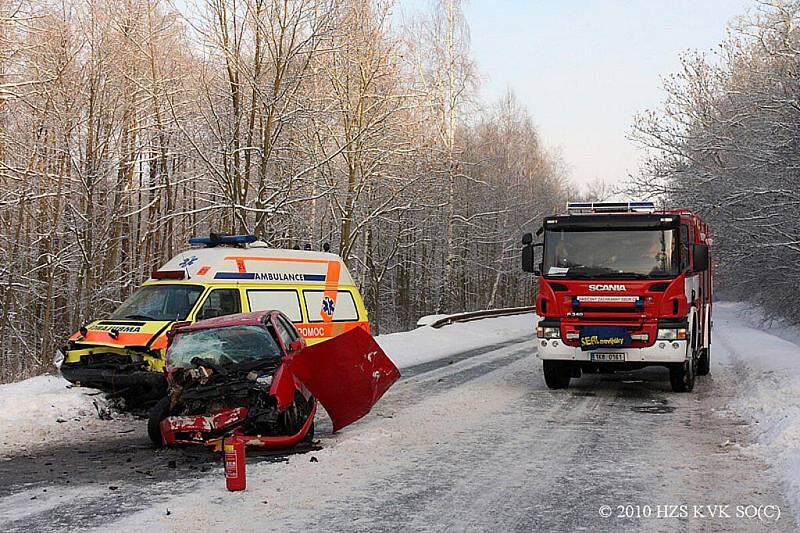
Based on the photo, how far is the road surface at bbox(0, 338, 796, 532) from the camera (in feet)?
20.3

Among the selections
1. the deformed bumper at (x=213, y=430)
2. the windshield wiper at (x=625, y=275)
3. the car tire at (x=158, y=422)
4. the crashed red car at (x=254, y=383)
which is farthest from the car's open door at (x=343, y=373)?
the windshield wiper at (x=625, y=275)

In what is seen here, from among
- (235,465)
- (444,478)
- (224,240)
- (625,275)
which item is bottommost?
(444,478)

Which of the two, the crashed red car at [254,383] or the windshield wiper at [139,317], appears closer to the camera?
the crashed red car at [254,383]

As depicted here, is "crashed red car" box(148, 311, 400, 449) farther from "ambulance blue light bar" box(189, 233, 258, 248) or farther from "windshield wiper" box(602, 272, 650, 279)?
"windshield wiper" box(602, 272, 650, 279)

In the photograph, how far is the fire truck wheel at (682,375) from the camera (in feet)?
44.4

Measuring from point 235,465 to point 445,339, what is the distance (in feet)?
65.1

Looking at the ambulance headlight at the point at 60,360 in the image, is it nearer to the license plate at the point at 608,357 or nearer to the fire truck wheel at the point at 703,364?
the license plate at the point at 608,357

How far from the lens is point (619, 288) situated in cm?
1308

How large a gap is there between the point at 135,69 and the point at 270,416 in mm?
18046

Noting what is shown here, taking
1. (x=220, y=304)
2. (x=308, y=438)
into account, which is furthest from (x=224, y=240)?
(x=308, y=438)

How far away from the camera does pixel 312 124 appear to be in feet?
82.1

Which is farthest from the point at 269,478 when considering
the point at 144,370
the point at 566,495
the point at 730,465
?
the point at 730,465

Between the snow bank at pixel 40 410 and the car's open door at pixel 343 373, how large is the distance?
3181mm

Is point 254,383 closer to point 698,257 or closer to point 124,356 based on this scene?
point 124,356
